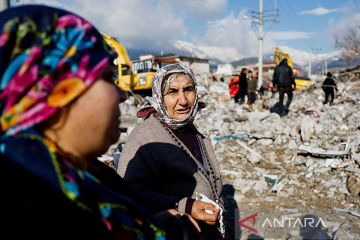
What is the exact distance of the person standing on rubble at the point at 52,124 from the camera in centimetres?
68

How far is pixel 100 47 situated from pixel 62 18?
120 millimetres

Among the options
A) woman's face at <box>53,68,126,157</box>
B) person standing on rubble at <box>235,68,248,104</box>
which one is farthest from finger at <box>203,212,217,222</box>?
person standing on rubble at <box>235,68,248,104</box>

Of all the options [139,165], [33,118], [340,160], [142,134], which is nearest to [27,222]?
[33,118]

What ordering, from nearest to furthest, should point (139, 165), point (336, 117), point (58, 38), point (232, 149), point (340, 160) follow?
point (58, 38)
point (139, 165)
point (340, 160)
point (232, 149)
point (336, 117)

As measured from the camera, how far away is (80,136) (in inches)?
32.4

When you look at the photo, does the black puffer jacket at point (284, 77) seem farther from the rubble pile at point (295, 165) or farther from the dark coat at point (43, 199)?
the dark coat at point (43, 199)

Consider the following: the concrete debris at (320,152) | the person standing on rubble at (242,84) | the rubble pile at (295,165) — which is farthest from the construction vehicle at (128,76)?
the concrete debris at (320,152)

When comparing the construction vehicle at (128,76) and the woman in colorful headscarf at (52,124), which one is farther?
the construction vehicle at (128,76)

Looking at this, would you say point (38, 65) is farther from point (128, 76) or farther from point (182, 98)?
point (128, 76)

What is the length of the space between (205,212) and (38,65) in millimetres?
1210

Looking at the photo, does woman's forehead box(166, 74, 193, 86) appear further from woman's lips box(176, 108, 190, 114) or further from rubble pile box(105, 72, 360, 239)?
rubble pile box(105, 72, 360, 239)

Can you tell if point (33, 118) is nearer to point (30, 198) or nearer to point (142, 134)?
point (30, 198)

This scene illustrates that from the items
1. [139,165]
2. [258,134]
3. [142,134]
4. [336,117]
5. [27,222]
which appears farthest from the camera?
[336,117]

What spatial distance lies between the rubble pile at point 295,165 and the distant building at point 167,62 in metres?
21.3
